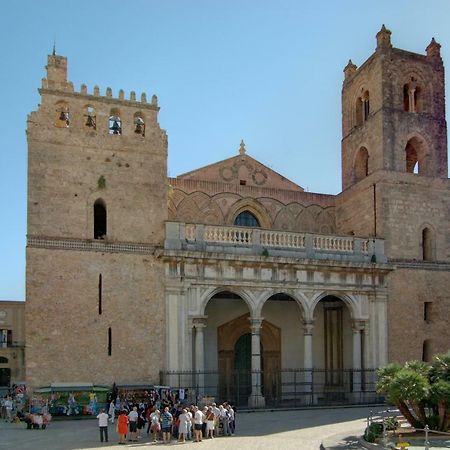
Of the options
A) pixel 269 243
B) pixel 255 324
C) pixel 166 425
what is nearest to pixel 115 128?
pixel 269 243

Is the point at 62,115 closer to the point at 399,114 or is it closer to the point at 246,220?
the point at 246,220

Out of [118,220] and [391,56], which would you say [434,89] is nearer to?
[391,56]

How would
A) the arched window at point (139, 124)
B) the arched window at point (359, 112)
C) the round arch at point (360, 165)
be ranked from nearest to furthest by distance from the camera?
the arched window at point (139, 124) < the round arch at point (360, 165) < the arched window at point (359, 112)

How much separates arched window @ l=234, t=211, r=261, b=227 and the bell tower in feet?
17.6

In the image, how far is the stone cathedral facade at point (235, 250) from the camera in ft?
78.5

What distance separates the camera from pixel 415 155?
32.2 m

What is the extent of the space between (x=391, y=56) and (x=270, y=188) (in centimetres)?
814

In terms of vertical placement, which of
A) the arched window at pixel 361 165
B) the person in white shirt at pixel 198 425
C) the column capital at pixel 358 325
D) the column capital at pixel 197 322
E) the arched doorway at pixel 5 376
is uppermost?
the arched window at pixel 361 165

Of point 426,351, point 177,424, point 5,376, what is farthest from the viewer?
point 5,376

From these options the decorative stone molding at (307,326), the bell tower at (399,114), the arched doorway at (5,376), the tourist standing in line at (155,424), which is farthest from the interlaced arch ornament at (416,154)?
the arched doorway at (5,376)

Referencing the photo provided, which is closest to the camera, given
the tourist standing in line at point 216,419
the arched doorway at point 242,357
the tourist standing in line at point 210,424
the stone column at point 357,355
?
the tourist standing in line at point 210,424

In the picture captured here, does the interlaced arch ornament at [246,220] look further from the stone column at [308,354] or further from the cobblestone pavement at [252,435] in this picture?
the cobblestone pavement at [252,435]

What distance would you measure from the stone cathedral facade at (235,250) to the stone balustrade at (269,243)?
0.20 feet

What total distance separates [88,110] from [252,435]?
44.5 ft
